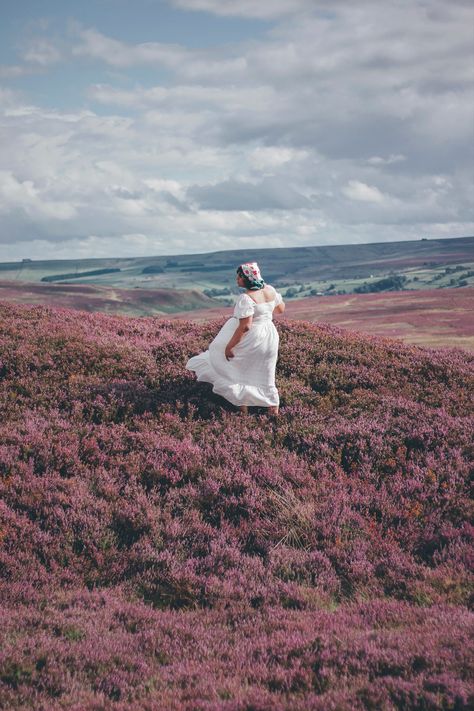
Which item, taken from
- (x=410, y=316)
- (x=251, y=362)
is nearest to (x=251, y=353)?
(x=251, y=362)

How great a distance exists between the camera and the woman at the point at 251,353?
1116 cm

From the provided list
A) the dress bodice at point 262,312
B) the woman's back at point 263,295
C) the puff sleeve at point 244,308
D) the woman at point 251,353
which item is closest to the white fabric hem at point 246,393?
the woman at point 251,353

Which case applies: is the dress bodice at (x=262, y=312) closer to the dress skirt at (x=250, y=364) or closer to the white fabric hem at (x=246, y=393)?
the dress skirt at (x=250, y=364)

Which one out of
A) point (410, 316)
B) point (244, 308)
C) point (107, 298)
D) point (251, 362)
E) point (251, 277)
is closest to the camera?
point (244, 308)

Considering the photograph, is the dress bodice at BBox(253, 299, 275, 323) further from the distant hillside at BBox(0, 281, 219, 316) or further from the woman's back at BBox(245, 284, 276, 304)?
the distant hillside at BBox(0, 281, 219, 316)

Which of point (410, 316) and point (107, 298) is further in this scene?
point (107, 298)

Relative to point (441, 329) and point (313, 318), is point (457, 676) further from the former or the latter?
point (313, 318)

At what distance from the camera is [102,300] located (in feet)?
278

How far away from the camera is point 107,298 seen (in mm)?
91812

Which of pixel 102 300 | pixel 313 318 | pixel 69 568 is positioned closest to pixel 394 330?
pixel 313 318

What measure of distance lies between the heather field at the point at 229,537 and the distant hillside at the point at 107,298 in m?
62.5

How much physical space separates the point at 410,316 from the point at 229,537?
3372cm

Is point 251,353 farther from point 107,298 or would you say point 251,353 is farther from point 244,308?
point 107,298

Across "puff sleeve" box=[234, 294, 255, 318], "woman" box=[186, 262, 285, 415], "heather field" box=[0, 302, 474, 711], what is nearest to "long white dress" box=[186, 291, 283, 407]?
"woman" box=[186, 262, 285, 415]
